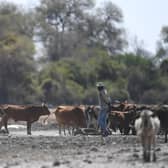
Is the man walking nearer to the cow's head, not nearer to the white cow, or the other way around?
the white cow

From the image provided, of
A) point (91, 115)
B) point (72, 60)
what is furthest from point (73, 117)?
point (72, 60)

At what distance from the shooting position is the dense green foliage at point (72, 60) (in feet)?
227

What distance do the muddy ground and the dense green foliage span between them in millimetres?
42242

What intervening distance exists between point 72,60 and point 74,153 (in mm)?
61549

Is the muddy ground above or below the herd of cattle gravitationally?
below

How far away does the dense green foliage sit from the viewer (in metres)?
69.1

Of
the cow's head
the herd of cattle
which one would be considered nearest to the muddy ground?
the herd of cattle

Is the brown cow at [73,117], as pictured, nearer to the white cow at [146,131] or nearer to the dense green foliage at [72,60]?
the white cow at [146,131]

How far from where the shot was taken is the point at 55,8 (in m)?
90.8

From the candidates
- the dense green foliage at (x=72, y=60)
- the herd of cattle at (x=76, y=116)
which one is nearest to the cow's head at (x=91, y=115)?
the herd of cattle at (x=76, y=116)

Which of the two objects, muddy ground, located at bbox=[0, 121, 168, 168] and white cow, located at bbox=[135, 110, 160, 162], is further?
white cow, located at bbox=[135, 110, 160, 162]

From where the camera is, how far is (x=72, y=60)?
81.9 metres

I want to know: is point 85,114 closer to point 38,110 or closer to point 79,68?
point 38,110

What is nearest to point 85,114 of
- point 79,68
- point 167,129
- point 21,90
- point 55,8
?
point 167,129
